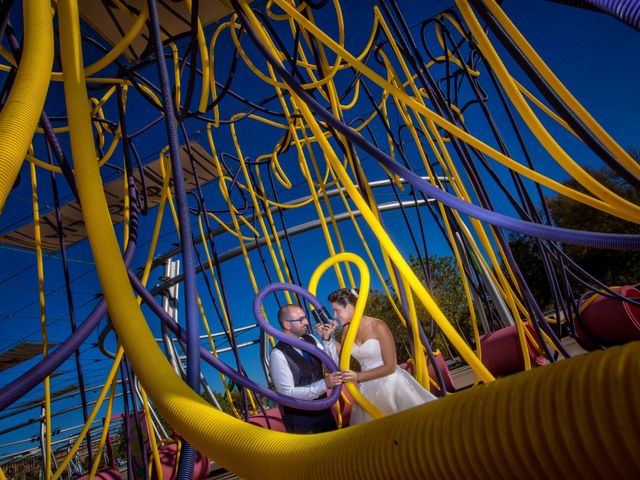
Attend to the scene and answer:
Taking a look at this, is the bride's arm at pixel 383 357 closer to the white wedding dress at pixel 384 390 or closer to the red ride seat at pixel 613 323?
the white wedding dress at pixel 384 390

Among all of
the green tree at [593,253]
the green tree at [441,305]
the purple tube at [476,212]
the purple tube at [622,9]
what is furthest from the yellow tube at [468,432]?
the green tree at [441,305]

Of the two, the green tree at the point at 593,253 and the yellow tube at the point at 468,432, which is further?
the green tree at the point at 593,253

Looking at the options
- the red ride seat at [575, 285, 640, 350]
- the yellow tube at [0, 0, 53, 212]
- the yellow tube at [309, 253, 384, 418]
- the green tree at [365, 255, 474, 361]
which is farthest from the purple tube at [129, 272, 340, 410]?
the green tree at [365, 255, 474, 361]

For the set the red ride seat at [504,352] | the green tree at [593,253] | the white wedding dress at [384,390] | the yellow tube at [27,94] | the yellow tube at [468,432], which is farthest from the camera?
the green tree at [593,253]

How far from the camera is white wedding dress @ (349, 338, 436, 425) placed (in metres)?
2.41

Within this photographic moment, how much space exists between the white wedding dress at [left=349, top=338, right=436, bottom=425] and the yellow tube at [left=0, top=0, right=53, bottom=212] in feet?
7.29

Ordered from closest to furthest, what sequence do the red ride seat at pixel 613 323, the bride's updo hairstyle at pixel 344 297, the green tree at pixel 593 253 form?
the bride's updo hairstyle at pixel 344 297 < the red ride seat at pixel 613 323 < the green tree at pixel 593 253

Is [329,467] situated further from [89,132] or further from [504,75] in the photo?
[504,75]

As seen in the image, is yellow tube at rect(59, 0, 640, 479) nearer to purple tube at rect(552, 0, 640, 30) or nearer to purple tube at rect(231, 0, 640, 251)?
purple tube at rect(552, 0, 640, 30)

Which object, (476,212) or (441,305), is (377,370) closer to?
(476,212)

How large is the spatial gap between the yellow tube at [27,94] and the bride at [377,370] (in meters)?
1.98

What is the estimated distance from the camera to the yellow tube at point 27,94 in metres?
0.71

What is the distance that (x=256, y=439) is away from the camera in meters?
0.71

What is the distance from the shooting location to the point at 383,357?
8.35ft
